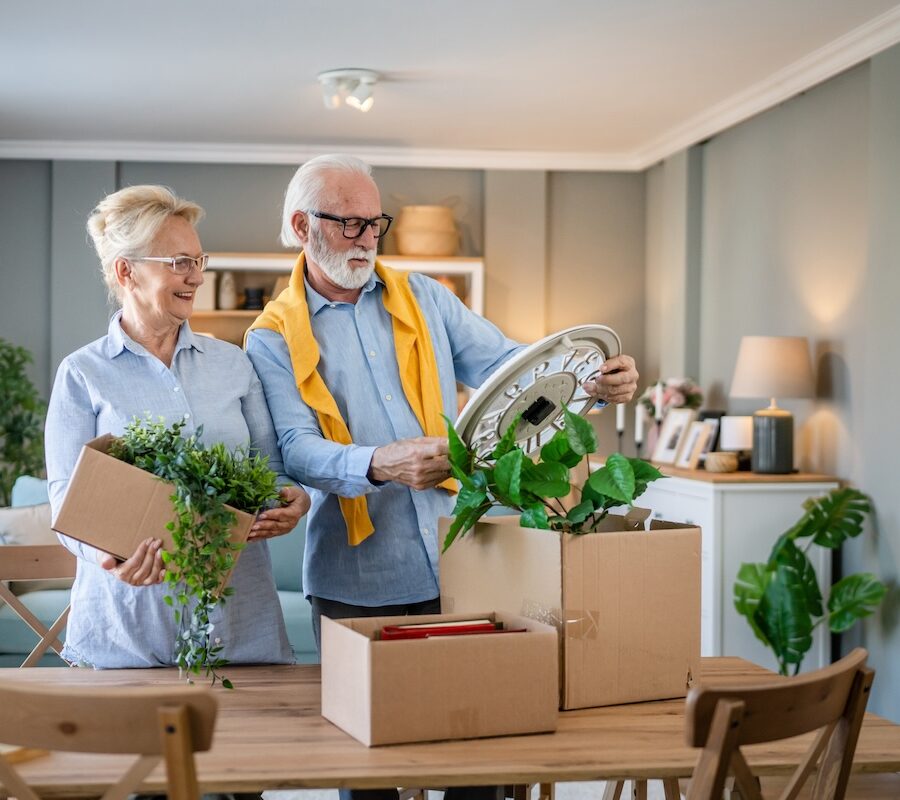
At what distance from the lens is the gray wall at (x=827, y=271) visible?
4043 mm

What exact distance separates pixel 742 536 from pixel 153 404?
3127 millimetres

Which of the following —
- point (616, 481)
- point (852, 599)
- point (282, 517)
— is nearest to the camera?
point (616, 481)

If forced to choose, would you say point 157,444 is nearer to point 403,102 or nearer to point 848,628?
point 848,628

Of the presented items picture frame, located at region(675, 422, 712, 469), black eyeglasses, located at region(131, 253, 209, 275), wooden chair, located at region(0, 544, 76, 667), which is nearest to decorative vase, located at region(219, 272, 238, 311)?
picture frame, located at region(675, 422, 712, 469)

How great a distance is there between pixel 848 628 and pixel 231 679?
3.07 m

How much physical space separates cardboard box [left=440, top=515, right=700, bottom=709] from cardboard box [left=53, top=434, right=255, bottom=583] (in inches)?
15.7

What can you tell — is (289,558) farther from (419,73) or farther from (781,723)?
(781,723)

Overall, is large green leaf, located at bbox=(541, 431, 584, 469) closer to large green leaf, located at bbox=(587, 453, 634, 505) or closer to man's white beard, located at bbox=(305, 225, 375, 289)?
large green leaf, located at bbox=(587, 453, 634, 505)

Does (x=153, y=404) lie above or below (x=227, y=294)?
below

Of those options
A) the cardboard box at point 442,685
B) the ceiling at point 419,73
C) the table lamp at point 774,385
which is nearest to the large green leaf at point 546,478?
the cardboard box at point 442,685

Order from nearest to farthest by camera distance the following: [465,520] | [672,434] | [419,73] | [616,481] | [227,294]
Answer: [616,481]
[465,520]
[419,73]
[672,434]
[227,294]

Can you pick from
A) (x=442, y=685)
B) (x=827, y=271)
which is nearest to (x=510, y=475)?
(x=442, y=685)

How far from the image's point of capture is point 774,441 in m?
4.53

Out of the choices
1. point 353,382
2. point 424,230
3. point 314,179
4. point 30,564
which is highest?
point 424,230
